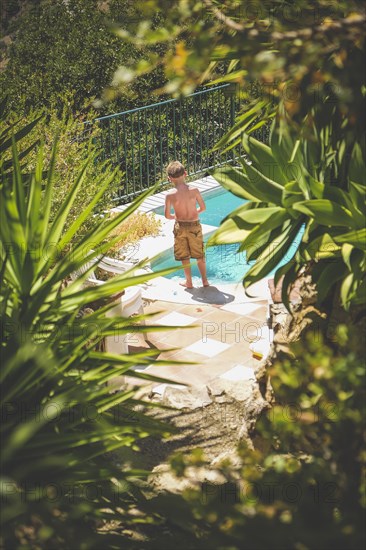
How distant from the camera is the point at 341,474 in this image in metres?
2.86

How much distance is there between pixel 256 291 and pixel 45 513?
6.27m

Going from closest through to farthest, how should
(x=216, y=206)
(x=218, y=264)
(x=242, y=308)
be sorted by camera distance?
(x=242, y=308), (x=218, y=264), (x=216, y=206)

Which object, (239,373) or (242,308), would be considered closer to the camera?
(239,373)

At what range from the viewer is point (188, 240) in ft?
32.0

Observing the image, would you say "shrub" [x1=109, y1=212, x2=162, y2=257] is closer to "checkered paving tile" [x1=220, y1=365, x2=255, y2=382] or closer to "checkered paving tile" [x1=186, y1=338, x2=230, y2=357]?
"checkered paving tile" [x1=186, y1=338, x2=230, y2=357]

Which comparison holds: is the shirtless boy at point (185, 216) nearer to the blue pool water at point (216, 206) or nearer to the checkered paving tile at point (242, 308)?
the checkered paving tile at point (242, 308)

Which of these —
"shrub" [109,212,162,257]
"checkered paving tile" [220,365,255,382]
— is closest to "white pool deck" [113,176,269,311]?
"shrub" [109,212,162,257]

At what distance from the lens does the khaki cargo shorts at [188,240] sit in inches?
381

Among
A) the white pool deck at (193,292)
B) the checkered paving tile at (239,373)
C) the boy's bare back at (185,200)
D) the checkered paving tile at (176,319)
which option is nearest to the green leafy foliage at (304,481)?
the checkered paving tile at (239,373)

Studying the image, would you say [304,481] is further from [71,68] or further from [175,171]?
[71,68]

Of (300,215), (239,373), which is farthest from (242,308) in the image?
(300,215)

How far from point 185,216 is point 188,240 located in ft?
0.95

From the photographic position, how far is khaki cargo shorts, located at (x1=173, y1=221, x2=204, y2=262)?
9.69 metres

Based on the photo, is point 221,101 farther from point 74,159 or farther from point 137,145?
point 74,159
